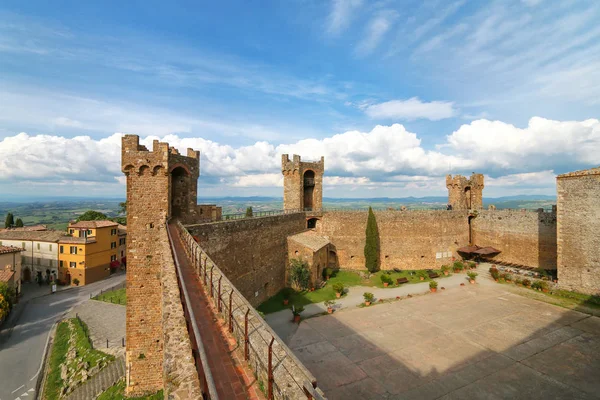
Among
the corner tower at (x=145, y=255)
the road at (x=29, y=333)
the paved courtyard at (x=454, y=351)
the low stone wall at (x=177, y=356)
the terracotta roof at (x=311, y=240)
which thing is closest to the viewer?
the low stone wall at (x=177, y=356)

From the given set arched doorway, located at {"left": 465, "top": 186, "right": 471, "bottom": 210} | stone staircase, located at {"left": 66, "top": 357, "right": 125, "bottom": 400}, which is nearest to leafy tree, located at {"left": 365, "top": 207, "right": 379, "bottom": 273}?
arched doorway, located at {"left": 465, "top": 186, "right": 471, "bottom": 210}

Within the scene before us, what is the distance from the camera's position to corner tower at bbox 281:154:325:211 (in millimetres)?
27406

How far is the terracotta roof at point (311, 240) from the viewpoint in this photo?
72.2 ft

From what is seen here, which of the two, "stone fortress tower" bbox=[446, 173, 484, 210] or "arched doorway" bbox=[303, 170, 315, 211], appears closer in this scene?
"arched doorway" bbox=[303, 170, 315, 211]

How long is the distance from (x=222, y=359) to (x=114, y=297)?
106 feet

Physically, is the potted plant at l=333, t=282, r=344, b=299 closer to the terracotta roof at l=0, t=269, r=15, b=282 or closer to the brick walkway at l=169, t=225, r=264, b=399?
the brick walkway at l=169, t=225, r=264, b=399

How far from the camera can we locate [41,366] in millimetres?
18922

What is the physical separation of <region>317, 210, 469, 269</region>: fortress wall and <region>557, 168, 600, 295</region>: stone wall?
9234 millimetres

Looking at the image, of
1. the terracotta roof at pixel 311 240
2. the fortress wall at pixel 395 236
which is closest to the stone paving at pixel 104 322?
the terracotta roof at pixel 311 240

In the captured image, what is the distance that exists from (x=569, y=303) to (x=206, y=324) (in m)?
22.2

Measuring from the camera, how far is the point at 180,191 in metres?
15.8

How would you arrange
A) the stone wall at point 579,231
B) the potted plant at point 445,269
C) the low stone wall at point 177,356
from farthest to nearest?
Result: the potted plant at point 445,269 < the stone wall at point 579,231 < the low stone wall at point 177,356

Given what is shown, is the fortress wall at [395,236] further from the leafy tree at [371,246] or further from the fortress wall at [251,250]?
the fortress wall at [251,250]

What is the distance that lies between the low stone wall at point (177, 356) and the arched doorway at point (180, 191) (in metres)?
11.4
